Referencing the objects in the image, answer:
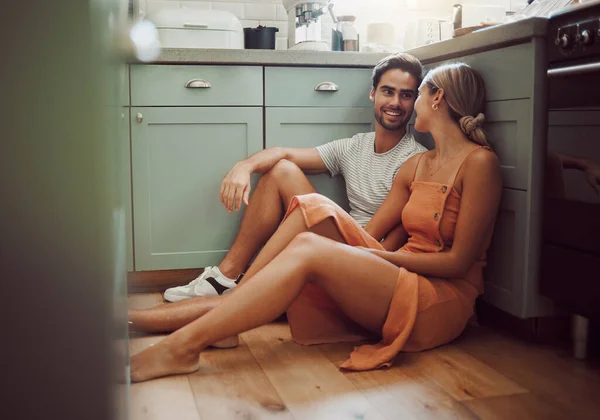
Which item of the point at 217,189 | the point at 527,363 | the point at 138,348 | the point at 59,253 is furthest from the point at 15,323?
the point at 217,189

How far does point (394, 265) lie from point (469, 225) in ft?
0.80

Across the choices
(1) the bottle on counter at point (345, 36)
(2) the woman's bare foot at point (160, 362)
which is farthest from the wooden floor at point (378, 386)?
(1) the bottle on counter at point (345, 36)

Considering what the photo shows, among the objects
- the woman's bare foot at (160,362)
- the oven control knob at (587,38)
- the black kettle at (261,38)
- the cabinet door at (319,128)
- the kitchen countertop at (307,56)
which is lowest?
the woman's bare foot at (160,362)

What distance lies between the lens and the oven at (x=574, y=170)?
5.72 ft

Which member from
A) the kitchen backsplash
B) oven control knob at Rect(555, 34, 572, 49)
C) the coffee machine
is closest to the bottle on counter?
the coffee machine

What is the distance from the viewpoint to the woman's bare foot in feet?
5.72

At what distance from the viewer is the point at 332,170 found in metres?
2.71

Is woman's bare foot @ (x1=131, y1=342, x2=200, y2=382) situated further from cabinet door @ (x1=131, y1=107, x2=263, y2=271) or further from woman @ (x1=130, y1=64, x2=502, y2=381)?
cabinet door @ (x1=131, y1=107, x2=263, y2=271)

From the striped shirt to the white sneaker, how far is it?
0.54 m

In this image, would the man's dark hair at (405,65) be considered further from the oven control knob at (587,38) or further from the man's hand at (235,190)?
the oven control knob at (587,38)

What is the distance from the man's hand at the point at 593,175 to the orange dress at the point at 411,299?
38cm

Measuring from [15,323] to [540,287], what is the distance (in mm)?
1958

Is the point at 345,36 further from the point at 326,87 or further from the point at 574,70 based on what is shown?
the point at 574,70

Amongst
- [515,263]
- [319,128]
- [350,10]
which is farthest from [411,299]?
[350,10]
